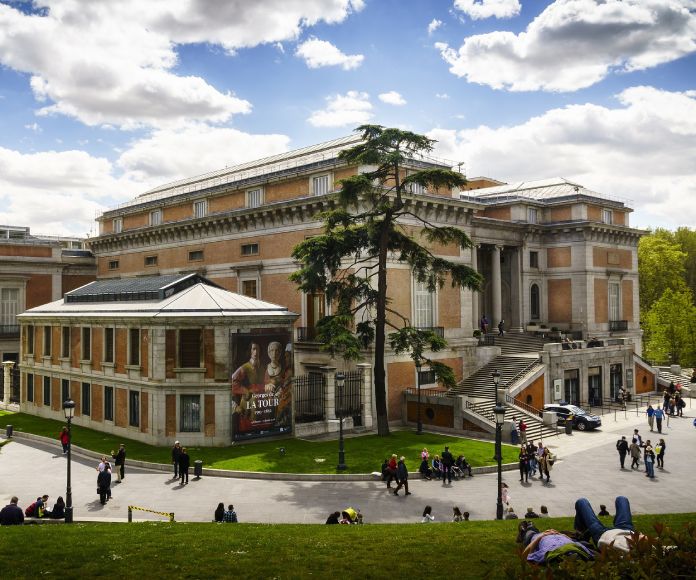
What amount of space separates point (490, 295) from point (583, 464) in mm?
23941

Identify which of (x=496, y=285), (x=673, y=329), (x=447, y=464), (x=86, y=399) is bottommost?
(x=447, y=464)

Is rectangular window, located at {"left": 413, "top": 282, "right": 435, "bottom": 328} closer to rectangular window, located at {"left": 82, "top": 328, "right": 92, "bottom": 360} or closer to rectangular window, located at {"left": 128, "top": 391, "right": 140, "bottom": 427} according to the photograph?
rectangular window, located at {"left": 128, "top": 391, "right": 140, "bottom": 427}

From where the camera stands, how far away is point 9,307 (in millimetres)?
→ 55562

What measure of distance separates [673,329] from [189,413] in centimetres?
4908

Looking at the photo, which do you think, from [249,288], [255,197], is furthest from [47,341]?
[255,197]

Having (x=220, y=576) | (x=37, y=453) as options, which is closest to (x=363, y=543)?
(x=220, y=576)

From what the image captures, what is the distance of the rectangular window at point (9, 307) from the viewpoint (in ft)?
179

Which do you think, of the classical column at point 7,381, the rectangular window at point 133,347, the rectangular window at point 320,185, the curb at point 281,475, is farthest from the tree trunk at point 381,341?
the classical column at point 7,381

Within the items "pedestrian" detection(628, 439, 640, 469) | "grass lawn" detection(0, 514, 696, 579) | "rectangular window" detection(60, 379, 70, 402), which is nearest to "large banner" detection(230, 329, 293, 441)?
"rectangular window" detection(60, 379, 70, 402)

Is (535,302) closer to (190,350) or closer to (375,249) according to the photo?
(375,249)

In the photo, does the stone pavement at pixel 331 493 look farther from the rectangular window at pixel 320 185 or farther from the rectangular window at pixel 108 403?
the rectangular window at pixel 320 185

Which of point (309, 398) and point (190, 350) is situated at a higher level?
point (190, 350)

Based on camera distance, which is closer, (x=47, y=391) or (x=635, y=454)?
(x=635, y=454)

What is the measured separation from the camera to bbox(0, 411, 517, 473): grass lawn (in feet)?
85.8
